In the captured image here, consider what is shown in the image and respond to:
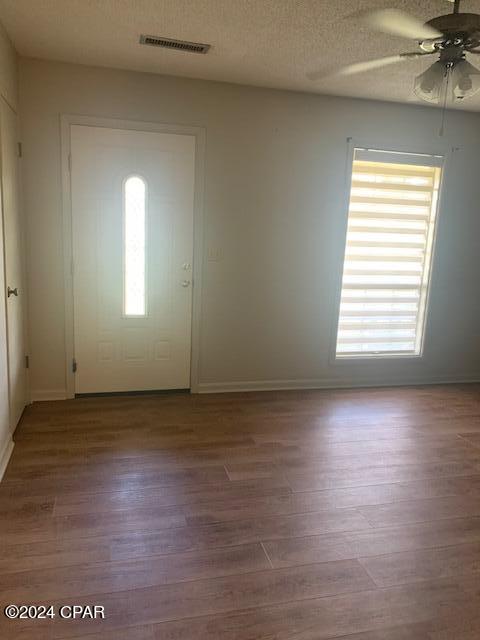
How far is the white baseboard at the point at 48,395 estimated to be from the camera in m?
3.90

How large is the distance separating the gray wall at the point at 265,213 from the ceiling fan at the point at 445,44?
60.7 inches

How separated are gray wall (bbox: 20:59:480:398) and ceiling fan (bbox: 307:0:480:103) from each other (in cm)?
154

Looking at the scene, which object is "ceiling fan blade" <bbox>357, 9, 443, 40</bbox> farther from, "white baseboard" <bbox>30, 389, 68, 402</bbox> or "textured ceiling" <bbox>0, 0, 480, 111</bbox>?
"white baseboard" <bbox>30, 389, 68, 402</bbox>

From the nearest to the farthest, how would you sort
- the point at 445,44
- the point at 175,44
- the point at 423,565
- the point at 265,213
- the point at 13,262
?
the point at 423,565 → the point at 445,44 → the point at 175,44 → the point at 13,262 → the point at 265,213

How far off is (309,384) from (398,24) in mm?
2894

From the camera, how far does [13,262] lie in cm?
330

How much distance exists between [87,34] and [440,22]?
80.4 inches

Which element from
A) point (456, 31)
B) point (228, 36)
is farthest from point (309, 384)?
point (456, 31)

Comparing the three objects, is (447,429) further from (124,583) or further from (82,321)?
(82,321)

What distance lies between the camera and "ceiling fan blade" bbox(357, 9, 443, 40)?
2393 millimetres

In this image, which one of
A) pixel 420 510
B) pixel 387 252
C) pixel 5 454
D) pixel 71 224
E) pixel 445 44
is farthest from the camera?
pixel 387 252

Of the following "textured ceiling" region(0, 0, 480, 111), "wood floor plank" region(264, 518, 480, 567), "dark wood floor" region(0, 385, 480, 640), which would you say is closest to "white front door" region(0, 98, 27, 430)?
"dark wood floor" region(0, 385, 480, 640)

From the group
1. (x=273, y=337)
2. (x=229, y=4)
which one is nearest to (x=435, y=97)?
(x=229, y=4)

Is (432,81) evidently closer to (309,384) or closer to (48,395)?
(309,384)
